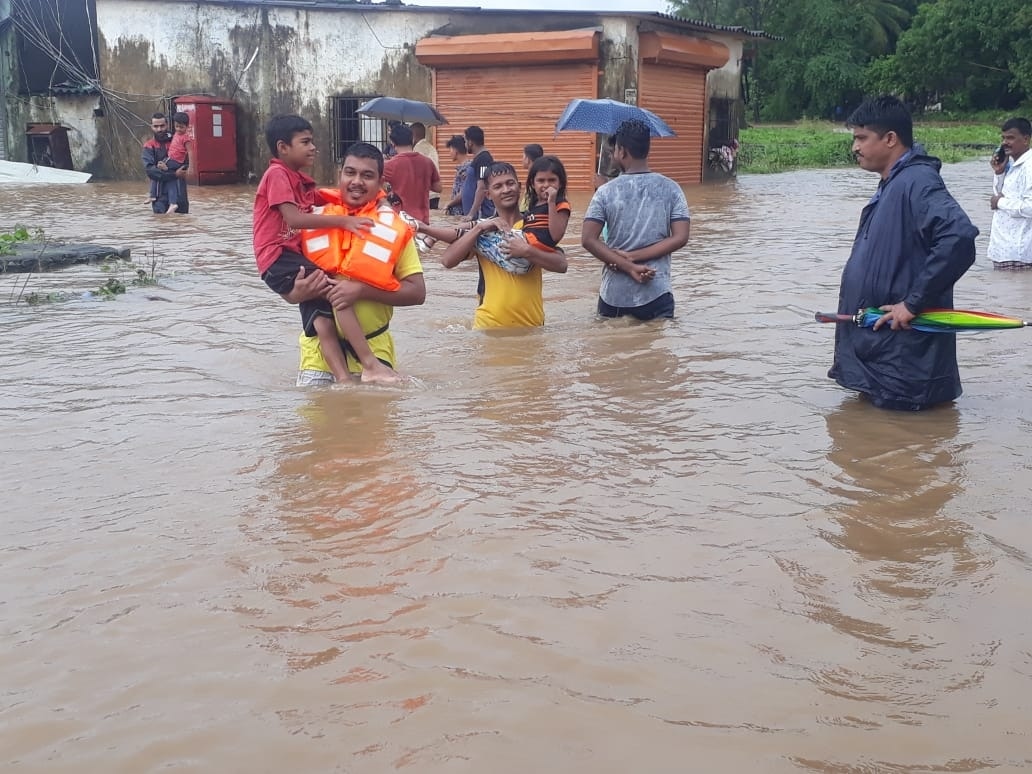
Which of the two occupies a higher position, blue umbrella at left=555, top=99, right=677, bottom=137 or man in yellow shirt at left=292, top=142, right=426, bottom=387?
blue umbrella at left=555, top=99, right=677, bottom=137

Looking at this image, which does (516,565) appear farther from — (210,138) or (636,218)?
(210,138)

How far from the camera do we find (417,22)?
22047 millimetres

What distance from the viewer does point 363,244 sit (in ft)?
17.0

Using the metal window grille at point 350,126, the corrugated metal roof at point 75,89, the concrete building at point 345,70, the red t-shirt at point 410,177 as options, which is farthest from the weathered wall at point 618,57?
the corrugated metal roof at point 75,89

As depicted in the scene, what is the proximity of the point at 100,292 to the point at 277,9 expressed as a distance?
597 inches

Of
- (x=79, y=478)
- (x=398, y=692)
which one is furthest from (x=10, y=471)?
(x=398, y=692)

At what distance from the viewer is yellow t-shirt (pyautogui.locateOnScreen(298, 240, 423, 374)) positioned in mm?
5289

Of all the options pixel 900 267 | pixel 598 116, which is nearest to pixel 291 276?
pixel 900 267

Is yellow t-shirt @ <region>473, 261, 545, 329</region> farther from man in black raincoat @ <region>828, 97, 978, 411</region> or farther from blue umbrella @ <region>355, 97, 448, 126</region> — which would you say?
blue umbrella @ <region>355, 97, 448, 126</region>

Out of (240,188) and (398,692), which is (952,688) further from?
(240,188)

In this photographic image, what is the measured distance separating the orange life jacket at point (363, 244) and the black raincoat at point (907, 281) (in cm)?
211

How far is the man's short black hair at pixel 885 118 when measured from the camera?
16.5ft

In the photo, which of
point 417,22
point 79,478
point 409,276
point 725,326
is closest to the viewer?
point 79,478

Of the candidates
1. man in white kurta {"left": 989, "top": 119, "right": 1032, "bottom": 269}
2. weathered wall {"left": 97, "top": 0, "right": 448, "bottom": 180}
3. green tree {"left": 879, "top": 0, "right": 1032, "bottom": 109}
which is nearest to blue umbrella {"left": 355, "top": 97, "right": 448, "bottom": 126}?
weathered wall {"left": 97, "top": 0, "right": 448, "bottom": 180}
